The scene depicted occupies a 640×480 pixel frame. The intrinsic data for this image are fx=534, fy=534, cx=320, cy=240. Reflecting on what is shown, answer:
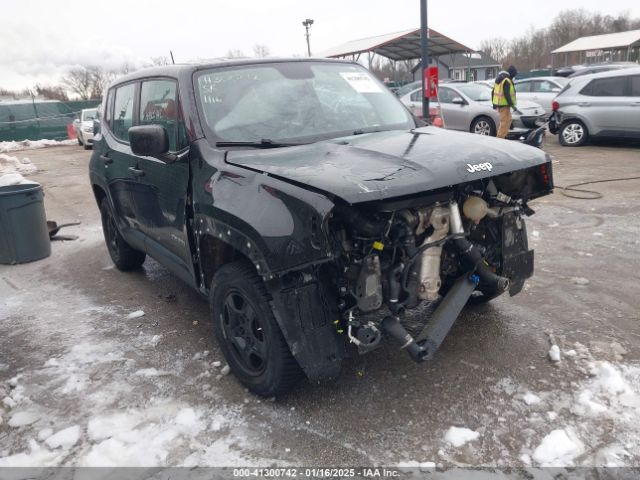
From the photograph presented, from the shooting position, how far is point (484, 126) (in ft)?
44.2

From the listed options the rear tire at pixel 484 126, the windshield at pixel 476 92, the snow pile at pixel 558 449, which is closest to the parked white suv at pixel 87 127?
the windshield at pixel 476 92

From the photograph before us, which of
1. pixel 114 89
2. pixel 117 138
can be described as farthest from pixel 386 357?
pixel 114 89

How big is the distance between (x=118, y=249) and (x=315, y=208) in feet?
12.5

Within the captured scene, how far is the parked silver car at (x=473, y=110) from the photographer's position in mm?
13359

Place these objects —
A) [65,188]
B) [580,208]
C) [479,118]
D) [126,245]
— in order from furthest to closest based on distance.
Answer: [479,118] < [65,188] < [580,208] < [126,245]

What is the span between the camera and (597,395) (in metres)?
2.98

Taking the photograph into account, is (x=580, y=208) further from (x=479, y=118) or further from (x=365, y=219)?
(x=479, y=118)

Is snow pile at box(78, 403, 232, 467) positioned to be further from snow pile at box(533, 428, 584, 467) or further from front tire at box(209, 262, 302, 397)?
snow pile at box(533, 428, 584, 467)

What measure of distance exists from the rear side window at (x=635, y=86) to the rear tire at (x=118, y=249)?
34.8 ft

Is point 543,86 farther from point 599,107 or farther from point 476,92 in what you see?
point 599,107

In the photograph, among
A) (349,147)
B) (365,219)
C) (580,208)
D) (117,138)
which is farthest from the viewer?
(580,208)

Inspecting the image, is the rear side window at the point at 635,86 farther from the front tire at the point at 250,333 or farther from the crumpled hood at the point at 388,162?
the front tire at the point at 250,333

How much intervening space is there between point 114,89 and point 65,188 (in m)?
A: 7.47

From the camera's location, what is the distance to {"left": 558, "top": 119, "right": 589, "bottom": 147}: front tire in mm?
12242
